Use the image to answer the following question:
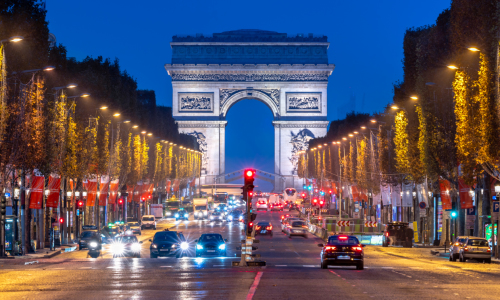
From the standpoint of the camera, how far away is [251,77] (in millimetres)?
155250

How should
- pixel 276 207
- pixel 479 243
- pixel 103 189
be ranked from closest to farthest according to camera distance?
pixel 479 243 < pixel 103 189 < pixel 276 207

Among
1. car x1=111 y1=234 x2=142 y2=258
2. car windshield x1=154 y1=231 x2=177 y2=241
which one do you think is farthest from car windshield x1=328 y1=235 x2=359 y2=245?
car x1=111 y1=234 x2=142 y2=258

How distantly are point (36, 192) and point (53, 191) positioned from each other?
5388 mm

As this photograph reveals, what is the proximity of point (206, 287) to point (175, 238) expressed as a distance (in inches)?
835

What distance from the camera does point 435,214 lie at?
61.9 metres

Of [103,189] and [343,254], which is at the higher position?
[103,189]

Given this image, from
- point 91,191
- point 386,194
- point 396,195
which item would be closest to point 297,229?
point 386,194

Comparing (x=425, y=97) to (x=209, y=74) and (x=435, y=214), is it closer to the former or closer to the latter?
(x=435, y=214)

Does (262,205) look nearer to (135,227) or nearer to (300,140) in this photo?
(300,140)

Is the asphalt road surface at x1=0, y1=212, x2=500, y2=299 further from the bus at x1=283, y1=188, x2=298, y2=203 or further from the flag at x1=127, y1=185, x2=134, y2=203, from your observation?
the bus at x1=283, y1=188, x2=298, y2=203

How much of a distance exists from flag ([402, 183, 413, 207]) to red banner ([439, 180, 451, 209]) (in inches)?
374

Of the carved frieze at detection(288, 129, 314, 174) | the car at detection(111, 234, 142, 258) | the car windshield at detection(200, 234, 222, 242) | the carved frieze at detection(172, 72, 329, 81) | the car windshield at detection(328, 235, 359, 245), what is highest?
the carved frieze at detection(172, 72, 329, 81)

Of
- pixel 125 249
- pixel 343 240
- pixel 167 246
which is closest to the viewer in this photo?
pixel 343 240

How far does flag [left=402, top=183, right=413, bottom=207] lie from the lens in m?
62.6
